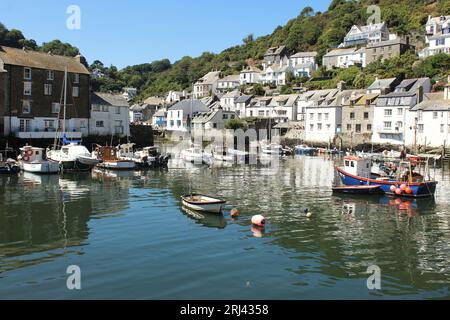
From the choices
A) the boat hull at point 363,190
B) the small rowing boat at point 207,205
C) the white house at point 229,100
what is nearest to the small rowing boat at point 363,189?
the boat hull at point 363,190

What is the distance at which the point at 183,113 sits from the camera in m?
116

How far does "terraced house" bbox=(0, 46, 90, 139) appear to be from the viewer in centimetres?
5805

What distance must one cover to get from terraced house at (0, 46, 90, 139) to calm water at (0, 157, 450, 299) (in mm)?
23498

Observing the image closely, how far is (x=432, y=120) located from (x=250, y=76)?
76008mm

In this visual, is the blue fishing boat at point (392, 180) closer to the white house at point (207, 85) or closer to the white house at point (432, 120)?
the white house at point (432, 120)

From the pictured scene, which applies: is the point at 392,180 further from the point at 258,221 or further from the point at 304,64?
the point at 304,64

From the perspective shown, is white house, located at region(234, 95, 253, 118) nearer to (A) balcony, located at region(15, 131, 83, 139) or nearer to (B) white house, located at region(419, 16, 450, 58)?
(B) white house, located at region(419, 16, 450, 58)

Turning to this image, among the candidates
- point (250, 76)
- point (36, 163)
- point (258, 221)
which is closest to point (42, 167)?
point (36, 163)

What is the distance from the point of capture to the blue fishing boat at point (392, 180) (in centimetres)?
3453

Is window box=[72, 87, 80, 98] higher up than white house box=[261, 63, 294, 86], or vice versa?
white house box=[261, 63, 294, 86]

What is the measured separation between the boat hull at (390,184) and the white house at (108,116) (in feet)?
136

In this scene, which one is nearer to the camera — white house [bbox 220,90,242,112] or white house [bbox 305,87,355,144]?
white house [bbox 305,87,355,144]

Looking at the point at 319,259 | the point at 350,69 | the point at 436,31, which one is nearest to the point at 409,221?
the point at 319,259

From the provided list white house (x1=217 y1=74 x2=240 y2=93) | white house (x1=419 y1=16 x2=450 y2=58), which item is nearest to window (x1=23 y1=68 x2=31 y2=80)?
white house (x1=419 y1=16 x2=450 y2=58)
